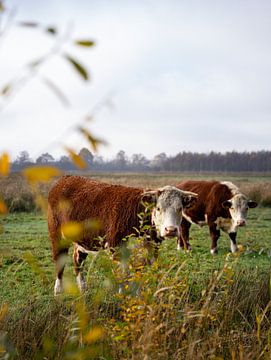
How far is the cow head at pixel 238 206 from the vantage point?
37.8 feet

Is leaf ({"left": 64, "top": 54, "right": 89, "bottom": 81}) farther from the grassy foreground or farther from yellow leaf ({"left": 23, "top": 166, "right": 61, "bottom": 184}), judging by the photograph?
the grassy foreground

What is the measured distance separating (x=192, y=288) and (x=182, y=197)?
1.73 m

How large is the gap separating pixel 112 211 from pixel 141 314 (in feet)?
11.5

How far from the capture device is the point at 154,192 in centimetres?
689

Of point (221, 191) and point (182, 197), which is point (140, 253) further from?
point (221, 191)

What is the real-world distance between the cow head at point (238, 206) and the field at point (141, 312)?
4.57 m

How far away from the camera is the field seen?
2.60 meters

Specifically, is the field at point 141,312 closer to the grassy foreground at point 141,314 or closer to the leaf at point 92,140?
the grassy foreground at point 141,314

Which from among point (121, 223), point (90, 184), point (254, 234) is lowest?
point (254, 234)

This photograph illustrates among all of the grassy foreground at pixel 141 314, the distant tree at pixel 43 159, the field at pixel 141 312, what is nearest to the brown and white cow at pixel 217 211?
the field at pixel 141 312

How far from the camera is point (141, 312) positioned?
9.43 ft

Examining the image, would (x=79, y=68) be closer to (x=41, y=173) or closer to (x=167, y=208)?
(x=41, y=173)

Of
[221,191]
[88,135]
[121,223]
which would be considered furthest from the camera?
[221,191]

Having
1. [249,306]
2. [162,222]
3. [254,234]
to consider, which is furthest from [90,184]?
[254,234]
